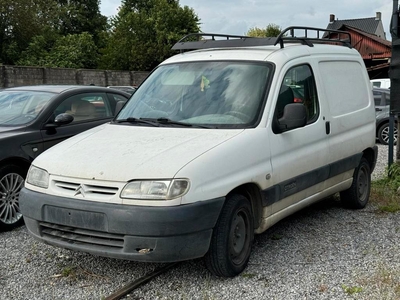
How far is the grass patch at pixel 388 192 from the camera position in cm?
704

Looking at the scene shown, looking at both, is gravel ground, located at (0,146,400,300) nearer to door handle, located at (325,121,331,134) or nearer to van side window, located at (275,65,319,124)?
door handle, located at (325,121,331,134)

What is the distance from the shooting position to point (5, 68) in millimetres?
23391

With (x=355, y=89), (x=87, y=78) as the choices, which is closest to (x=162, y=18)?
(x=87, y=78)

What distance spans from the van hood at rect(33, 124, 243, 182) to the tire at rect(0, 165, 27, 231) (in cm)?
147

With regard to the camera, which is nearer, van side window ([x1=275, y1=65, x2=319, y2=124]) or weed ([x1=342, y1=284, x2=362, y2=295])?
weed ([x1=342, y1=284, x2=362, y2=295])

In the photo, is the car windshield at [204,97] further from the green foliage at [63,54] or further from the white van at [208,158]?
the green foliage at [63,54]

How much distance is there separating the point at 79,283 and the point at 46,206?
27.9 inches

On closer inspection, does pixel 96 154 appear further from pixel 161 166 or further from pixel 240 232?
pixel 240 232

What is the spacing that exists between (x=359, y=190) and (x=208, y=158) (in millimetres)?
3413

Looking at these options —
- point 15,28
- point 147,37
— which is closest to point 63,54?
point 15,28

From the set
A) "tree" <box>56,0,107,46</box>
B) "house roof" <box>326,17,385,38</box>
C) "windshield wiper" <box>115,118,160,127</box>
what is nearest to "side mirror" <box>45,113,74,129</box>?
"windshield wiper" <box>115,118,160,127</box>

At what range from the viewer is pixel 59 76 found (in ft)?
86.6

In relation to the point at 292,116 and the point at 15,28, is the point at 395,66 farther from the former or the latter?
the point at 15,28

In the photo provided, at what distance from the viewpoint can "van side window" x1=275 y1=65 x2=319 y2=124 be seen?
525cm
